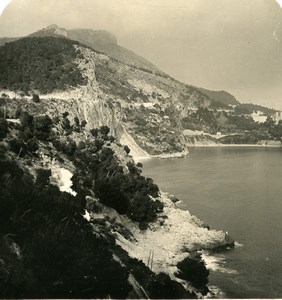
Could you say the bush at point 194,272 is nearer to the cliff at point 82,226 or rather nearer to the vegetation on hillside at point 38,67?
the cliff at point 82,226

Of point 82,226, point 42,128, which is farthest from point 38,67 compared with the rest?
point 82,226

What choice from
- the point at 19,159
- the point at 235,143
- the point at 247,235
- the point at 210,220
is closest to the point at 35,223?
the point at 19,159

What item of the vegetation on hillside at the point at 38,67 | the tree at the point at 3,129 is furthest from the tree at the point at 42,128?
the vegetation on hillside at the point at 38,67

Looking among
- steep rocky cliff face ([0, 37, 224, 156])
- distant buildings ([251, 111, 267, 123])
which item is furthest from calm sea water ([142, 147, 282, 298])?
distant buildings ([251, 111, 267, 123])

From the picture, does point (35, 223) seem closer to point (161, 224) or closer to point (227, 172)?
point (161, 224)

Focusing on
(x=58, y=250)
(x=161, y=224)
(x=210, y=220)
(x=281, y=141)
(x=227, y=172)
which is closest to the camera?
(x=58, y=250)

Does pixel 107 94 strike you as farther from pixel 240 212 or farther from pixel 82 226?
pixel 82 226

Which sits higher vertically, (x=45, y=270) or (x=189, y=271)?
(x=45, y=270)
